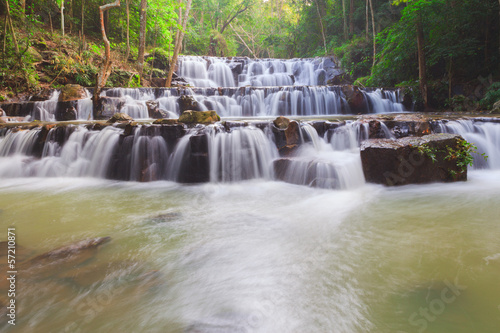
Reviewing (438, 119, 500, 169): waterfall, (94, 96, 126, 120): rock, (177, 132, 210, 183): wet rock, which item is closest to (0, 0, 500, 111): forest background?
(94, 96, 126, 120): rock

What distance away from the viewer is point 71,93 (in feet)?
30.8

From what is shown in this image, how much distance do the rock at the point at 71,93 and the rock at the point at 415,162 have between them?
33.4 ft

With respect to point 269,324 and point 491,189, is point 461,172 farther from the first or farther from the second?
point 269,324

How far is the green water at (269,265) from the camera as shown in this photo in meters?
1.55

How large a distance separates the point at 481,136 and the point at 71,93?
12605 mm

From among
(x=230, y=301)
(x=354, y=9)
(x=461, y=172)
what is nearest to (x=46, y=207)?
(x=230, y=301)

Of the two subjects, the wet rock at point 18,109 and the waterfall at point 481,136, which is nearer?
the waterfall at point 481,136

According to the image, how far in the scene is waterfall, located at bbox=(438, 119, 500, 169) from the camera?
539 centimetres

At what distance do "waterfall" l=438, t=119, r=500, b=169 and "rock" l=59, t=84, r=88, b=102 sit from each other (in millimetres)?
11606

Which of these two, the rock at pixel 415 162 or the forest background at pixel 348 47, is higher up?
the forest background at pixel 348 47

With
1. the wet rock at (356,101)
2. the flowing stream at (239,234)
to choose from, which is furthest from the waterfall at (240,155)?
the wet rock at (356,101)

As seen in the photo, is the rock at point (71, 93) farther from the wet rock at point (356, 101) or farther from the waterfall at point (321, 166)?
the wet rock at point (356, 101)

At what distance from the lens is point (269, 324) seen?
1516 mm

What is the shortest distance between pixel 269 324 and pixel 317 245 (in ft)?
3.89
